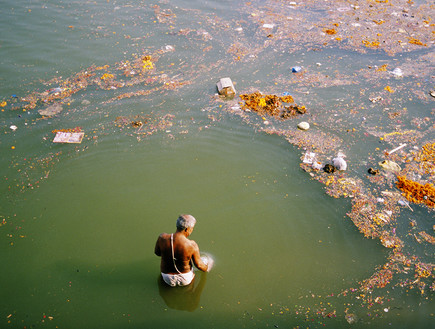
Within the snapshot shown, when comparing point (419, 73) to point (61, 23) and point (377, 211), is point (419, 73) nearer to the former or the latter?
point (377, 211)

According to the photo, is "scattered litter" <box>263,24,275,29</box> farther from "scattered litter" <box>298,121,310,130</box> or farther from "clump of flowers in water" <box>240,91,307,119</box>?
"scattered litter" <box>298,121,310,130</box>

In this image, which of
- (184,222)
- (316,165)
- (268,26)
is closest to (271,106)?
(316,165)

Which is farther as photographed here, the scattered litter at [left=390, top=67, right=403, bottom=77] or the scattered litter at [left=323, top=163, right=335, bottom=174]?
the scattered litter at [left=390, top=67, right=403, bottom=77]

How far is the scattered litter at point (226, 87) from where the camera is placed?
5.74 m

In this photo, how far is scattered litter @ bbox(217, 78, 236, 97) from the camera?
5738 mm

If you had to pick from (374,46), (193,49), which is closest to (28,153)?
(193,49)

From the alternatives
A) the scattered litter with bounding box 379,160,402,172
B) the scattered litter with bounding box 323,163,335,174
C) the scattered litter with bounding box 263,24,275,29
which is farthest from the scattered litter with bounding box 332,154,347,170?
the scattered litter with bounding box 263,24,275,29

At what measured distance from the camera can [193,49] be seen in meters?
6.94

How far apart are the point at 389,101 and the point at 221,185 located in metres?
3.87

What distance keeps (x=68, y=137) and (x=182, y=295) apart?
10.6ft

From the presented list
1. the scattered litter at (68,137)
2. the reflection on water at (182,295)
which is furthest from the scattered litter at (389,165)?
the scattered litter at (68,137)

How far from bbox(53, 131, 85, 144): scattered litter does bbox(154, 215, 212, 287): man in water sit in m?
2.85

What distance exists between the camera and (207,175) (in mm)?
4668

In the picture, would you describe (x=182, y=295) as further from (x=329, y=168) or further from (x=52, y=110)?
(x=52, y=110)
